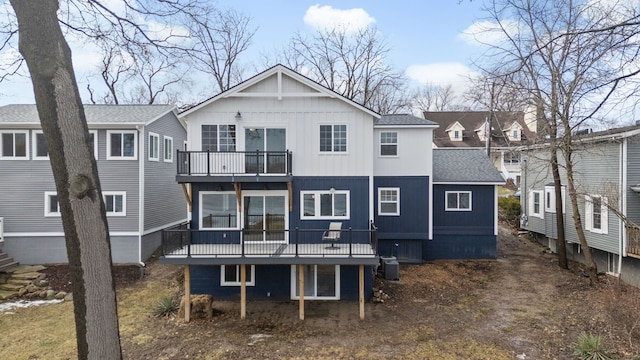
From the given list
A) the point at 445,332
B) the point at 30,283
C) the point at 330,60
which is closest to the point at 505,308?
the point at 445,332

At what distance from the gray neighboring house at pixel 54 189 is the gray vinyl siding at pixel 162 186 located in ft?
0.34

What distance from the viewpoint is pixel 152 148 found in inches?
675

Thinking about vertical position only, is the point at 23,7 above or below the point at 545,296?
above

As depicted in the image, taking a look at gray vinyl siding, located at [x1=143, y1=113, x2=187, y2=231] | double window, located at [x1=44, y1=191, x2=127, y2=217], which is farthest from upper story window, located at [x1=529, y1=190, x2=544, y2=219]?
double window, located at [x1=44, y1=191, x2=127, y2=217]

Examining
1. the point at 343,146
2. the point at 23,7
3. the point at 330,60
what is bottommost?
the point at 343,146

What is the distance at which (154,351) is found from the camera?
30.9 feet

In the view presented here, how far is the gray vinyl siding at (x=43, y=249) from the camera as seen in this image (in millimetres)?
15500

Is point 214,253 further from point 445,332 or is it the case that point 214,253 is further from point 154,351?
point 445,332

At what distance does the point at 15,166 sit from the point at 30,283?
5.17 m

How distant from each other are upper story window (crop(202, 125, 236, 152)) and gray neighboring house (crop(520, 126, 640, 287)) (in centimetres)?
1182

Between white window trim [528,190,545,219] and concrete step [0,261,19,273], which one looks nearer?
concrete step [0,261,19,273]

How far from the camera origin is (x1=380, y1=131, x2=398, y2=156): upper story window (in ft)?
52.4

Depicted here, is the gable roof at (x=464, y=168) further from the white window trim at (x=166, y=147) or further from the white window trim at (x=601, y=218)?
the white window trim at (x=166, y=147)

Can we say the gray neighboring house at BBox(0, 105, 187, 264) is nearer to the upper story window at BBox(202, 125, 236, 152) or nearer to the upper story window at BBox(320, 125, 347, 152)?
the upper story window at BBox(202, 125, 236, 152)
